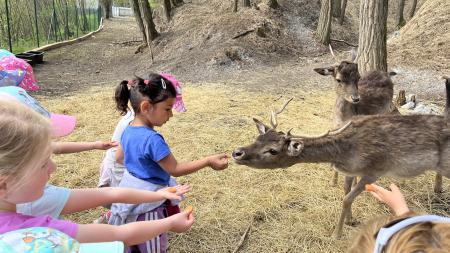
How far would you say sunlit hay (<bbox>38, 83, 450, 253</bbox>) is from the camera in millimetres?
3723

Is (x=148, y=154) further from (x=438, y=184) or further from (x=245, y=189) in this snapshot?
(x=438, y=184)

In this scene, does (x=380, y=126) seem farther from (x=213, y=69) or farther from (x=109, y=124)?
(x=213, y=69)

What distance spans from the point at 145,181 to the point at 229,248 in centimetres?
122

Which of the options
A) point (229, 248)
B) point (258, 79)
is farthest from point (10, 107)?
point (258, 79)

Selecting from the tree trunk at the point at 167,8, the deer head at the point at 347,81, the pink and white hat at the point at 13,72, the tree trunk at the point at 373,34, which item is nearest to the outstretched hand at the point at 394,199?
the pink and white hat at the point at 13,72

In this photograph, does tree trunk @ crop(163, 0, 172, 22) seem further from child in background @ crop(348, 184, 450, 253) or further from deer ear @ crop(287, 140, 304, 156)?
child in background @ crop(348, 184, 450, 253)

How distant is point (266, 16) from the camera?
43.5ft

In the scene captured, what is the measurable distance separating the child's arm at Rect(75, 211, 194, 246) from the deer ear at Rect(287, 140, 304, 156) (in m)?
2.00

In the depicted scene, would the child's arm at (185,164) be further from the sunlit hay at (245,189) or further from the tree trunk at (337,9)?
the tree trunk at (337,9)

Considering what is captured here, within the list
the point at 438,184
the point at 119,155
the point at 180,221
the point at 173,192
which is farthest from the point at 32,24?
the point at 180,221

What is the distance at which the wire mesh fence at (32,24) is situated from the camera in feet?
42.7

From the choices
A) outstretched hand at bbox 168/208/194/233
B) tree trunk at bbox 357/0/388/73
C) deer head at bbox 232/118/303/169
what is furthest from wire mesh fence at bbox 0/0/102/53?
outstretched hand at bbox 168/208/194/233

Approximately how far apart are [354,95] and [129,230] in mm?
4093

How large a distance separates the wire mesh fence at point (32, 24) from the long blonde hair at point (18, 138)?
11.1 metres
